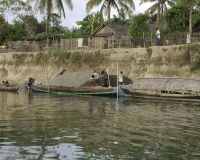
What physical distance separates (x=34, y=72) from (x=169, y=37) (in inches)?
535

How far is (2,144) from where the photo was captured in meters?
7.86

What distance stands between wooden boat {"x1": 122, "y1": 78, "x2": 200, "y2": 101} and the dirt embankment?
168 centimetres

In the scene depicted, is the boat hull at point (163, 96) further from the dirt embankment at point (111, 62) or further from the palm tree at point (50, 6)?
the palm tree at point (50, 6)

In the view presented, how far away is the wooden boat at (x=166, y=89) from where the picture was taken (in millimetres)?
18031

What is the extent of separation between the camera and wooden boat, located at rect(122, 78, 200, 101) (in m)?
18.0

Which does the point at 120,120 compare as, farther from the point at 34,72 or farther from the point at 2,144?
the point at 34,72

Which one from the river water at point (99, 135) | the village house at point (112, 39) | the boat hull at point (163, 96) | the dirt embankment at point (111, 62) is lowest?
the river water at point (99, 135)

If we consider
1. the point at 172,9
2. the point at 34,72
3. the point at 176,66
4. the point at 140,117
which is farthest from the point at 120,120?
the point at 34,72

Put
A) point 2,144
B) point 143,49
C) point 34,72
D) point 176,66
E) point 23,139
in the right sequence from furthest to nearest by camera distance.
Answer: point 34,72
point 143,49
point 176,66
point 23,139
point 2,144

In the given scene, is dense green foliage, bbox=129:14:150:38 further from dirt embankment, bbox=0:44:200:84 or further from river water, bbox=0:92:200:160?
river water, bbox=0:92:200:160

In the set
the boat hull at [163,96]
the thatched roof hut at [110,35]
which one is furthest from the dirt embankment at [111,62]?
the boat hull at [163,96]

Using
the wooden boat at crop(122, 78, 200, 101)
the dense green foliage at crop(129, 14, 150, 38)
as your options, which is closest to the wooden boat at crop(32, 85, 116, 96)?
the wooden boat at crop(122, 78, 200, 101)

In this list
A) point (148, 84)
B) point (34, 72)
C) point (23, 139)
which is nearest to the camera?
point (23, 139)

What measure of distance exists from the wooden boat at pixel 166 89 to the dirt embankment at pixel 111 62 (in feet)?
5.51
